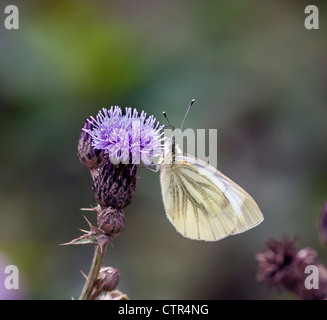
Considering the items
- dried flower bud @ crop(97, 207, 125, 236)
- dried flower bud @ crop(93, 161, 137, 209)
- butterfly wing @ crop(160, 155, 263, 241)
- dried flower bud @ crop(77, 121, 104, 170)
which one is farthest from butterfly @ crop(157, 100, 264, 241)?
dried flower bud @ crop(97, 207, 125, 236)

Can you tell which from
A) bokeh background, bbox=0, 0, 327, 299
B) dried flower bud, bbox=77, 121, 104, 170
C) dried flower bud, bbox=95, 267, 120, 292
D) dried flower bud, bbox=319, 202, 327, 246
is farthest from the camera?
bokeh background, bbox=0, 0, 327, 299

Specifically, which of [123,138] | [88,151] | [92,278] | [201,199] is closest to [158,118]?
[201,199]

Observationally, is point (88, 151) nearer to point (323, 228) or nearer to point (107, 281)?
point (107, 281)

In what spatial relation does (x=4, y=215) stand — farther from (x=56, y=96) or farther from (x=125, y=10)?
(x=125, y=10)

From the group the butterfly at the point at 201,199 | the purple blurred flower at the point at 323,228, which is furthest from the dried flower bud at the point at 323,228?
the butterfly at the point at 201,199

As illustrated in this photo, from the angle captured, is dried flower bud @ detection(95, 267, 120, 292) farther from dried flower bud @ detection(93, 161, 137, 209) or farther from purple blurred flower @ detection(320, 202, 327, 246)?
purple blurred flower @ detection(320, 202, 327, 246)

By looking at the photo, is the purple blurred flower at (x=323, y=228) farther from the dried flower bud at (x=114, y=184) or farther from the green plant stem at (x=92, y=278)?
the green plant stem at (x=92, y=278)
